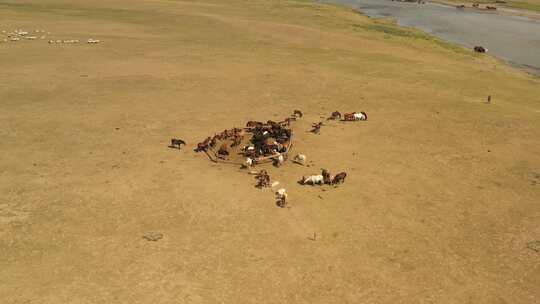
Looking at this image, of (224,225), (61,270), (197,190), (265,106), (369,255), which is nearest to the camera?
(61,270)

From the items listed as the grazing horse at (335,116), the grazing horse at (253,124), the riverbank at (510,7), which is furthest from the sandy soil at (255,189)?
the riverbank at (510,7)

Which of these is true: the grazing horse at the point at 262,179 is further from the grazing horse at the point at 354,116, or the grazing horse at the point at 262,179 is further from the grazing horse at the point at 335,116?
the grazing horse at the point at 354,116

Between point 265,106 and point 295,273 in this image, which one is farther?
point 265,106

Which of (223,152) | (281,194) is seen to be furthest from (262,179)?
(223,152)

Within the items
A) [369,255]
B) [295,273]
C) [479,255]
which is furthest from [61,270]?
[479,255]

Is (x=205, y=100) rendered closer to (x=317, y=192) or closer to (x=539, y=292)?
(x=317, y=192)

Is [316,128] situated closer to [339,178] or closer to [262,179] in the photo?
[339,178]
